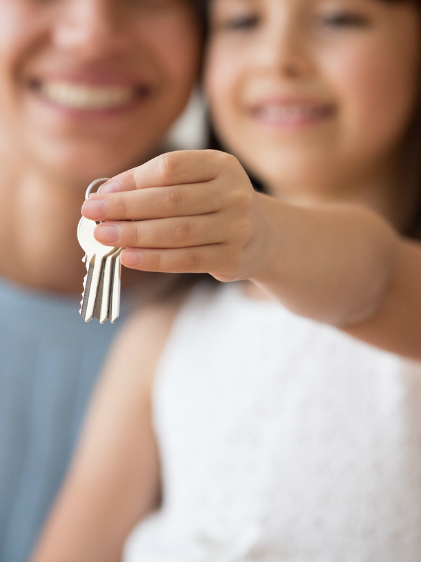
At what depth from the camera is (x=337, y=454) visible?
600 millimetres

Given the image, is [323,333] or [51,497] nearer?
A: [323,333]

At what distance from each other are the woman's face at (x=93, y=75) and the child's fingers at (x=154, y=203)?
1.61ft

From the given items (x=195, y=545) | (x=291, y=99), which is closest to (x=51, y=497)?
(x=195, y=545)

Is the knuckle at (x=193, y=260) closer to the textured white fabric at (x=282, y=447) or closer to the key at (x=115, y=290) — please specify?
the key at (x=115, y=290)

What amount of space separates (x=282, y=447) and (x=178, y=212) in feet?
1.19

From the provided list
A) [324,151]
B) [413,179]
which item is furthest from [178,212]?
[413,179]

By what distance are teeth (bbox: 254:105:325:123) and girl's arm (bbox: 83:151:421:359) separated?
21 cm

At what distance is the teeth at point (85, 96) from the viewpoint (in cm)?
80

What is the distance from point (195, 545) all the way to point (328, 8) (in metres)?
0.50

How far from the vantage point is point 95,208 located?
0.31m

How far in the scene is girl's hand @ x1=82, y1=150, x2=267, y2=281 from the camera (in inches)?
12.2

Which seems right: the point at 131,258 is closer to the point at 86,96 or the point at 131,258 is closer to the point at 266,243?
the point at 266,243

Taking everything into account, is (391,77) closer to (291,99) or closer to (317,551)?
(291,99)

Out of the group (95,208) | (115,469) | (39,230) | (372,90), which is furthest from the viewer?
(39,230)
